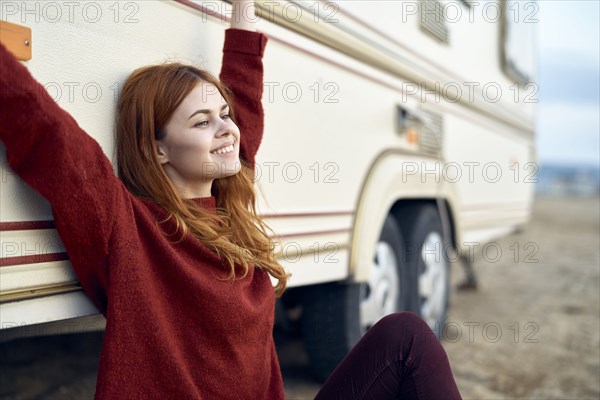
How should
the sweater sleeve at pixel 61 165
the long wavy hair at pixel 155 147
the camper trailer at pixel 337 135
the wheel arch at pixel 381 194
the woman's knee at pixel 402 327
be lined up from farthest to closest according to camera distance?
the wheel arch at pixel 381 194 < the woman's knee at pixel 402 327 < the long wavy hair at pixel 155 147 < the camper trailer at pixel 337 135 < the sweater sleeve at pixel 61 165

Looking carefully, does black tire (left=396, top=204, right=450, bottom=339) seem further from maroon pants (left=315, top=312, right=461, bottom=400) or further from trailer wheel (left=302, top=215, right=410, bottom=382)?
maroon pants (left=315, top=312, right=461, bottom=400)

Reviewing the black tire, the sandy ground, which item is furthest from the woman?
the black tire

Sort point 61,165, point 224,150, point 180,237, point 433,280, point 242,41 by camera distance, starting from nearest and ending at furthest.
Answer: point 61,165
point 180,237
point 224,150
point 242,41
point 433,280

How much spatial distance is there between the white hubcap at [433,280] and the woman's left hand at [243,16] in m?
1.76

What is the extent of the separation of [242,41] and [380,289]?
1.45 m

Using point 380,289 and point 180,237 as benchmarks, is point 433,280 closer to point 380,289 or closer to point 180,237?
point 380,289

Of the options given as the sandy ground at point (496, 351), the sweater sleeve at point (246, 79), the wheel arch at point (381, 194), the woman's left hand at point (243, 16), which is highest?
the woman's left hand at point (243, 16)

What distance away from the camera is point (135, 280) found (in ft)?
4.18

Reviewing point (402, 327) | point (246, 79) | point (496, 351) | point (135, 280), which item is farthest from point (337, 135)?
point (496, 351)

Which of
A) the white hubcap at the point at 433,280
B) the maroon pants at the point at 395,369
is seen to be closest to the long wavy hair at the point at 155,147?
the maroon pants at the point at 395,369

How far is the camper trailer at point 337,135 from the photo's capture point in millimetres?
1294

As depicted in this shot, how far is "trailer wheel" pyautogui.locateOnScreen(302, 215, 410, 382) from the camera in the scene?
2.53 meters

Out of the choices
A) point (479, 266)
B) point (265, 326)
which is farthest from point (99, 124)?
point (479, 266)

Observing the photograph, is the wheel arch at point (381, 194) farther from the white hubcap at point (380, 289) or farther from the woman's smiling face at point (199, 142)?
the woman's smiling face at point (199, 142)
